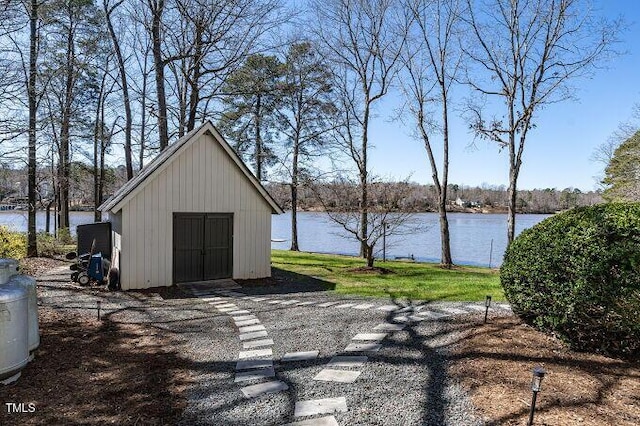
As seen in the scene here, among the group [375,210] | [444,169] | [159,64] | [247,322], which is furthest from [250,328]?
[444,169]

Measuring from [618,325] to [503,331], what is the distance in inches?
59.7

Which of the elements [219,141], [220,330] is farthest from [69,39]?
[220,330]

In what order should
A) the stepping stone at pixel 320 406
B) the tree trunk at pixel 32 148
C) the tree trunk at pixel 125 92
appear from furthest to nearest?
1. the tree trunk at pixel 125 92
2. the tree trunk at pixel 32 148
3. the stepping stone at pixel 320 406

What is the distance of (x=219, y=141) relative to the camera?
1079cm

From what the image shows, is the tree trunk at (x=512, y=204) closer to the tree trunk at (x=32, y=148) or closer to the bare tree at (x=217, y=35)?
the bare tree at (x=217, y=35)

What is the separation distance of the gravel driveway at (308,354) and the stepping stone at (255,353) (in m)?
0.01

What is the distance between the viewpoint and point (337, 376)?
4.41m

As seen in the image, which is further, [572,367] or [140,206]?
[140,206]

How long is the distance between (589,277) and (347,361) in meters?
3.03

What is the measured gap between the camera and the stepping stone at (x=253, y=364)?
188 inches

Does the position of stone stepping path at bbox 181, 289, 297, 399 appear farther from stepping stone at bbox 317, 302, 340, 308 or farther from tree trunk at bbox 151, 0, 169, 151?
tree trunk at bbox 151, 0, 169, 151

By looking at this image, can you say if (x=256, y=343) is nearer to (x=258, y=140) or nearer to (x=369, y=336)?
(x=369, y=336)

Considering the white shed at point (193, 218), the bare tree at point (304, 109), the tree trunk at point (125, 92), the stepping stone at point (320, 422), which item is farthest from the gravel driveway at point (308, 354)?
the tree trunk at point (125, 92)

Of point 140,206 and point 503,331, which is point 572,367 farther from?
point 140,206
